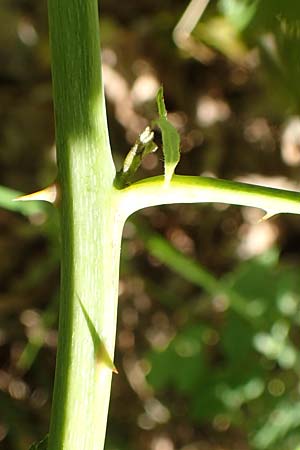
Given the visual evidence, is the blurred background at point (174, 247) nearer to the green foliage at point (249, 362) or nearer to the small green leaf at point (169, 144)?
the green foliage at point (249, 362)

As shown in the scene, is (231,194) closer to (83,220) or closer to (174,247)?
(83,220)

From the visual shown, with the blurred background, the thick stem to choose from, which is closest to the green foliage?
the blurred background

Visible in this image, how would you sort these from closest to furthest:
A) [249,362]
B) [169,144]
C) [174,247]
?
[169,144]
[249,362]
[174,247]

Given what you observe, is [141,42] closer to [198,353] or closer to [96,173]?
[198,353]

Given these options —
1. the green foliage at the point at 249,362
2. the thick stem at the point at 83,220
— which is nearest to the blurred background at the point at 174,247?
the green foliage at the point at 249,362

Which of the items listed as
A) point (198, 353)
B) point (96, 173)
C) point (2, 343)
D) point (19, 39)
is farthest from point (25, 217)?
point (96, 173)

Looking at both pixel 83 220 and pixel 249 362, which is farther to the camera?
pixel 249 362

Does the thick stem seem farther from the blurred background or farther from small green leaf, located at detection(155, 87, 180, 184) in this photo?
the blurred background

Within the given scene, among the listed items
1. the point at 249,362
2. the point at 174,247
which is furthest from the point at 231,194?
the point at 174,247
